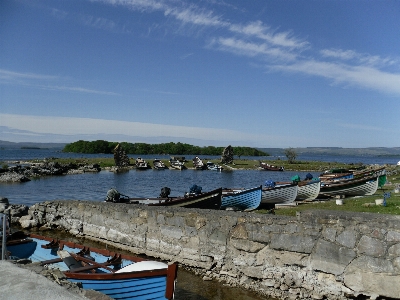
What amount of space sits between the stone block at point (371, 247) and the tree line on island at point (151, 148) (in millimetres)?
113276

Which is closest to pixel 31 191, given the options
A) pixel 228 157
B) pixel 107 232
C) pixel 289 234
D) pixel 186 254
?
pixel 107 232

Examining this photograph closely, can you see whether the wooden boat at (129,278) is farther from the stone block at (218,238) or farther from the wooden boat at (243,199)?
the wooden boat at (243,199)

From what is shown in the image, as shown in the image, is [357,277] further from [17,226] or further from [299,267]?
[17,226]

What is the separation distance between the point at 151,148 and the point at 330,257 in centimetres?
12646

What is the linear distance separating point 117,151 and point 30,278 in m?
56.4

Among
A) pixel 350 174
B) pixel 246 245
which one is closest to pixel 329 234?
pixel 246 245

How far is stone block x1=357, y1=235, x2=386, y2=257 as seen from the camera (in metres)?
6.13

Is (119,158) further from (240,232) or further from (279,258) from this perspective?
(279,258)

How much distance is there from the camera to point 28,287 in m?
3.82

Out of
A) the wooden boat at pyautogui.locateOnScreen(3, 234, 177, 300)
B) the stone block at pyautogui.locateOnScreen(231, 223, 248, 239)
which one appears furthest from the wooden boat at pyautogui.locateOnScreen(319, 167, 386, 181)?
the wooden boat at pyautogui.locateOnScreen(3, 234, 177, 300)

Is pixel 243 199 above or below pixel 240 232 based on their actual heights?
below

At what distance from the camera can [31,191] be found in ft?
95.6

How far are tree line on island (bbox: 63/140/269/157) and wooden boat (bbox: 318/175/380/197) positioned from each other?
3990 inches

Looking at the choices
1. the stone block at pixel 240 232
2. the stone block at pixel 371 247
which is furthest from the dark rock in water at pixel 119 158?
the stone block at pixel 371 247
